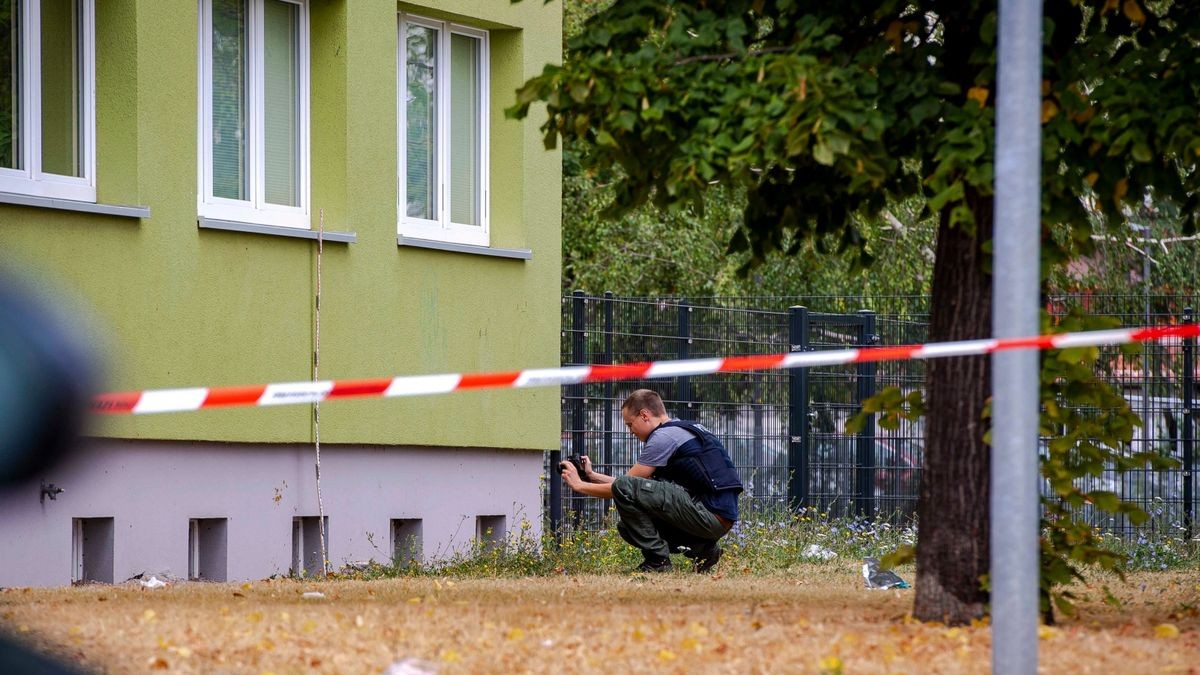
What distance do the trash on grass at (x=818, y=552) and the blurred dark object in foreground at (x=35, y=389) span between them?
9020mm

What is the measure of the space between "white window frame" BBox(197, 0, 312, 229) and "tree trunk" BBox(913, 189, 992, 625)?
17.4 feet

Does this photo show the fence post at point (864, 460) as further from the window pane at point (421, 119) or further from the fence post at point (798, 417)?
the window pane at point (421, 119)

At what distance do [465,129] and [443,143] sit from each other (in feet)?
0.98

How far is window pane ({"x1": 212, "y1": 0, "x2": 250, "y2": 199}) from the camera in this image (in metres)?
10.4

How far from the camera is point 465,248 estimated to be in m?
11.7

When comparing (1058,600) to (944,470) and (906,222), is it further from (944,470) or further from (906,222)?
(906,222)

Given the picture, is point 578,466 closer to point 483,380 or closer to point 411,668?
point 483,380

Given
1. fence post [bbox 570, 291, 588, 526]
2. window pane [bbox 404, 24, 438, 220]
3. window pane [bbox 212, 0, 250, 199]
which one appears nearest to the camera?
window pane [bbox 212, 0, 250, 199]

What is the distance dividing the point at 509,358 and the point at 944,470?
6.04m

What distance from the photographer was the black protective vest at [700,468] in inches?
432

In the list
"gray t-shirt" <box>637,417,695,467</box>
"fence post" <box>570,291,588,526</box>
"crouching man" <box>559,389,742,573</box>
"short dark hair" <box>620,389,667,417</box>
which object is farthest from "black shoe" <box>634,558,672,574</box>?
"fence post" <box>570,291,588,526</box>

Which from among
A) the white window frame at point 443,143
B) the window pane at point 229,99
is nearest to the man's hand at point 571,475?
the white window frame at point 443,143

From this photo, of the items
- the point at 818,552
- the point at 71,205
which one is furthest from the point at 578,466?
the point at 71,205

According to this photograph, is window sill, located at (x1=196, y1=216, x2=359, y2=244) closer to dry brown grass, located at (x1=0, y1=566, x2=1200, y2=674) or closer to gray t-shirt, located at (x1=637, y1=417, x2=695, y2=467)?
gray t-shirt, located at (x1=637, y1=417, x2=695, y2=467)
